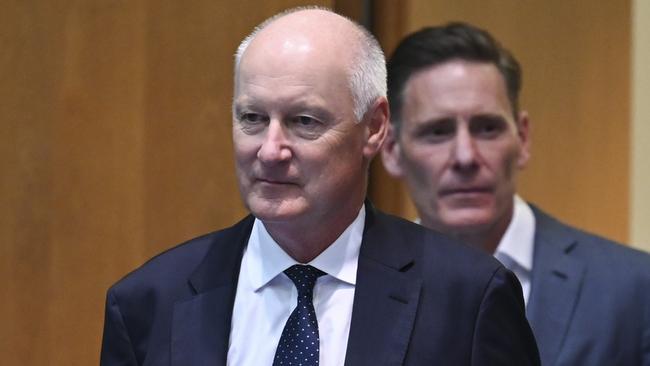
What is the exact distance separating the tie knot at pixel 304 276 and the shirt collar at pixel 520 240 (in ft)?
3.18

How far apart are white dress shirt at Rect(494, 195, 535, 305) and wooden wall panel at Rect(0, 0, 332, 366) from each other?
714 millimetres

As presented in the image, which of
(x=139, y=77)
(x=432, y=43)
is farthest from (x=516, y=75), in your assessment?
(x=139, y=77)

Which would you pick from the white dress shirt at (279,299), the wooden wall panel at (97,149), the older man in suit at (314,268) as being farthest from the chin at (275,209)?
the wooden wall panel at (97,149)

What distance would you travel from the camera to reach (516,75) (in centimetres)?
313

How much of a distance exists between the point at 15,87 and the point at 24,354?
0.63 m

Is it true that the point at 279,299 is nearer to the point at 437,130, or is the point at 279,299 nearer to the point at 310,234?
the point at 310,234

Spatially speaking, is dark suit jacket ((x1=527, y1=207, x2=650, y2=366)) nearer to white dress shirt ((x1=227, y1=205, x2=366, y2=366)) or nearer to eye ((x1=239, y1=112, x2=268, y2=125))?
white dress shirt ((x1=227, y1=205, x2=366, y2=366))

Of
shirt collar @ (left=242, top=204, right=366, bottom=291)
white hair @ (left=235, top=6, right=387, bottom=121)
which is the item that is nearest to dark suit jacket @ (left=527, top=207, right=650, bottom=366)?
shirt collar @ (left=242, top=204, right=366, bottom=291)

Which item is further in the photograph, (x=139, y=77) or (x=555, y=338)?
(x=139, y=77)

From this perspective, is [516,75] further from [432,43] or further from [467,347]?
[467,347]

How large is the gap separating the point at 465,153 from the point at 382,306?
950 mm

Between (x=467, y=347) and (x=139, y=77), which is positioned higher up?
(x=139, y=77)

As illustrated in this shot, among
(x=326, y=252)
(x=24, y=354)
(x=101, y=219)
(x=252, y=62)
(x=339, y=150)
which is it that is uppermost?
(x=252, y=62)

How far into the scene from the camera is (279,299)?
6.88ft
